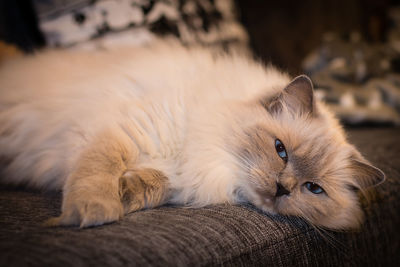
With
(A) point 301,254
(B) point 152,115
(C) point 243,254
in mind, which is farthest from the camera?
(B) point 152,115

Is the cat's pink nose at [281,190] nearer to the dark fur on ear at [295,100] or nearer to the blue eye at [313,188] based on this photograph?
the blue eye at [313,188]

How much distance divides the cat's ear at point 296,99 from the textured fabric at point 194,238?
0.42 metres

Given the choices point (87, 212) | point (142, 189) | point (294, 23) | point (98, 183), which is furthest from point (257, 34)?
point (87, 212)

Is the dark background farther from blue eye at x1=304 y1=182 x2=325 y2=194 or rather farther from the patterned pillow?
blue eye at x1=304 y1=182 x2=325 y2=194

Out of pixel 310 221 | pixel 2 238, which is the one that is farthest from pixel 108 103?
pixel 310 221

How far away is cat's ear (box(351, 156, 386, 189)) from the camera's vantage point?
112cm

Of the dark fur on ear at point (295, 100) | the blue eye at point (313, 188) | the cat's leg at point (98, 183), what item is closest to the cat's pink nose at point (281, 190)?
the blue eye at point (313, 188)

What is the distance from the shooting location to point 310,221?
104 cm

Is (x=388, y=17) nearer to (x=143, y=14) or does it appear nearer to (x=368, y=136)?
(x=368, y=136)

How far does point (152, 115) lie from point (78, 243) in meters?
0.59

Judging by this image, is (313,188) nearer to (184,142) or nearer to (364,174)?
(364,174)

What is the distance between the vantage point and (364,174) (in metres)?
1.16

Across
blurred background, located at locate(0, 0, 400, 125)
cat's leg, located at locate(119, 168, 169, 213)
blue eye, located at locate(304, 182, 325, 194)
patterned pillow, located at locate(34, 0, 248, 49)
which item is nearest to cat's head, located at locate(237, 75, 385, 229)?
blue eye, located at locate(304, 182, 325, 194)

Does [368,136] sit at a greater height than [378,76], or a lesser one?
lesser
